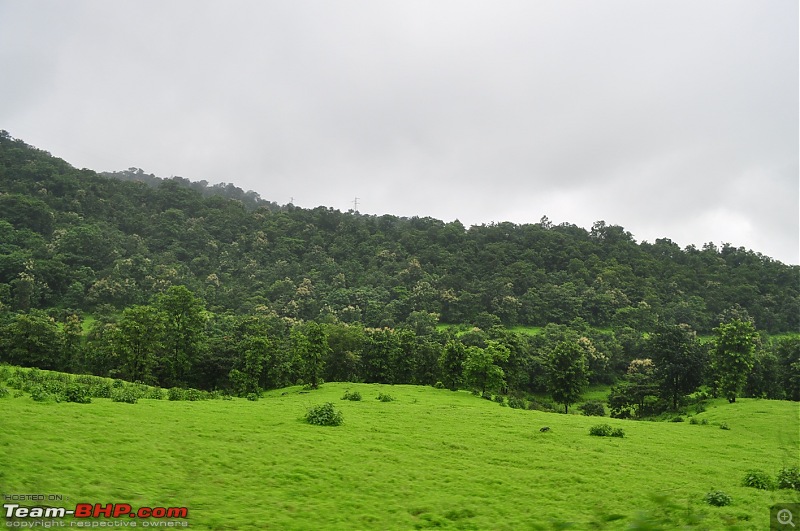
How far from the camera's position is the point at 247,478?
639 inches

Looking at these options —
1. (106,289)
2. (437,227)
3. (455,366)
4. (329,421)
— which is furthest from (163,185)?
(329,421)

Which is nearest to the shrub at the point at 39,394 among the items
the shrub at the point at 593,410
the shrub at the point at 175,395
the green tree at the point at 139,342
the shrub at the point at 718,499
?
the shrub at the point at 175,395

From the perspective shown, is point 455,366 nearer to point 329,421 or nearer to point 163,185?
point 329,421

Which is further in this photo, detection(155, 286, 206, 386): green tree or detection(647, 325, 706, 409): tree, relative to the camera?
detection(647, 325, 706, 409): tree

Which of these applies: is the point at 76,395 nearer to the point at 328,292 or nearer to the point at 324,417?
the point at 324,417

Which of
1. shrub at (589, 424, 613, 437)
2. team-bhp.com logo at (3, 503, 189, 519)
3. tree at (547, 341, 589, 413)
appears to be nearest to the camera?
team-bhp.com logo at (3, 503, 189, 519)

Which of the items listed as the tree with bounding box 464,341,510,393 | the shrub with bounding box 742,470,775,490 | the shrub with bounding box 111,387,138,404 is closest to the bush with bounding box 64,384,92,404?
the shrub with bounding box 111,387,138,404

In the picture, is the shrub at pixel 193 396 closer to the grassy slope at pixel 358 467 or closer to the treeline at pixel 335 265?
the grassy slope at pixel 358 467

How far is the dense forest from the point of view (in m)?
53.4

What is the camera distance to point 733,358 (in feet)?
154

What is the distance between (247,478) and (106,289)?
85982 mm

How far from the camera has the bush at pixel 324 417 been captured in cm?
2648

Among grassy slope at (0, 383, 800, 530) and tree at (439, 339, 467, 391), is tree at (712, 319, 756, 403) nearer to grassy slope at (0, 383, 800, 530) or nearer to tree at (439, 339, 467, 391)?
grassy slope at (0, 383, 800, 530)

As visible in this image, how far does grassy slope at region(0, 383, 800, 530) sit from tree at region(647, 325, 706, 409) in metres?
24.3
